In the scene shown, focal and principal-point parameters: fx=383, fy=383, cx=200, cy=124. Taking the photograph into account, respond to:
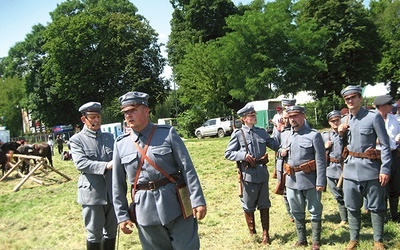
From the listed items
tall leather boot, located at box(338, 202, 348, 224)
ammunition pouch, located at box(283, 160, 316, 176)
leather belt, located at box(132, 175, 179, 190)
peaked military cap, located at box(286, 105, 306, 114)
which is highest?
peaked military cap, located at box(286, 105, 306, 114)

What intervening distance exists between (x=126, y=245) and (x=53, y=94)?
4427 cm

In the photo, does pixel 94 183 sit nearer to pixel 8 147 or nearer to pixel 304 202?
pixel 304 202

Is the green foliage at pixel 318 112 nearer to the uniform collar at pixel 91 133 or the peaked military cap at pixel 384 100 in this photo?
the peaked military cap at pixel 384 100

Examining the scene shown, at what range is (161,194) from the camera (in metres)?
3.64

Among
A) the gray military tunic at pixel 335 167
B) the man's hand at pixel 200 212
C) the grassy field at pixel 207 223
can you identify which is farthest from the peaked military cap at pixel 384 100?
the man's hand at pixel 200 212

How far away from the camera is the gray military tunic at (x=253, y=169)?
5.99 m

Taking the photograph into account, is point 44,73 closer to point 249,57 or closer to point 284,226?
point 249,57

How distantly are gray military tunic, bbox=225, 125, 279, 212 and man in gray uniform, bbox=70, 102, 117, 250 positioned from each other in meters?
2.05

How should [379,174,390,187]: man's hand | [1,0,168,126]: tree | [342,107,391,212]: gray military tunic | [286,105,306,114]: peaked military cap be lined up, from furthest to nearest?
[1,0,168,126]: tree
[286,105,306,114]: peaked military cap
[342,107,391,212]: gray military tunic
[379,174,390,187]: man's hand

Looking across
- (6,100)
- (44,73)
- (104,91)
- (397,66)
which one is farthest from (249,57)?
(6,100)

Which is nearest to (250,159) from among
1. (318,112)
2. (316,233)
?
(316,233)

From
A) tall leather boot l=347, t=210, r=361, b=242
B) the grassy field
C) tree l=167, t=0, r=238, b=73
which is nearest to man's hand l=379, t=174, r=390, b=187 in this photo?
tall leather boot l=347, t=210, r=361, b=242

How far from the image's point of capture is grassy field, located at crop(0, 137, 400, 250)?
19.7 ft

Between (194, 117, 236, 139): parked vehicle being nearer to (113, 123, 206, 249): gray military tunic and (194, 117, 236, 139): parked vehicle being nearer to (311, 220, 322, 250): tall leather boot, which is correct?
(311, 220, 322, 250): tall leather boot
